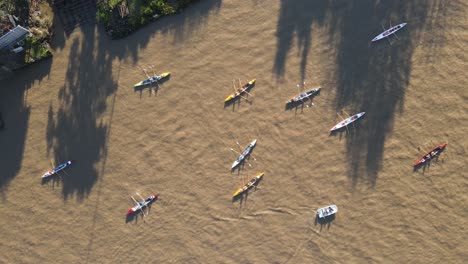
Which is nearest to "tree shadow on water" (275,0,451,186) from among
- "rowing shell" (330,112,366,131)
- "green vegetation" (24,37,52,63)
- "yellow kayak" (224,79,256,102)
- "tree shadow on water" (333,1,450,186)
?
"tree shadow on water" (333,1,450,186)

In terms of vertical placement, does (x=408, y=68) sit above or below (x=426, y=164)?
above

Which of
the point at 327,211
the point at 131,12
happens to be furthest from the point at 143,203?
the point at 131,12

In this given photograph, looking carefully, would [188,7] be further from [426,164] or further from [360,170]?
[426,164]

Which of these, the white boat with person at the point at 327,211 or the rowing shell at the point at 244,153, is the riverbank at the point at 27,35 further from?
the white boat with person at the point at 327,211

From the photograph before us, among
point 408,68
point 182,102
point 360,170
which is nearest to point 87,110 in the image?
point 182,102

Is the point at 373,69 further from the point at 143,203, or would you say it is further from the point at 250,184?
the point at 143,203

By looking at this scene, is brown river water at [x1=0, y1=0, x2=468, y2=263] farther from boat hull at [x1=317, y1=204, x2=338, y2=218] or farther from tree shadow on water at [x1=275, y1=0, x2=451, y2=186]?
boat hull at [x1=317, y1=204, x2=338, y2=218]
